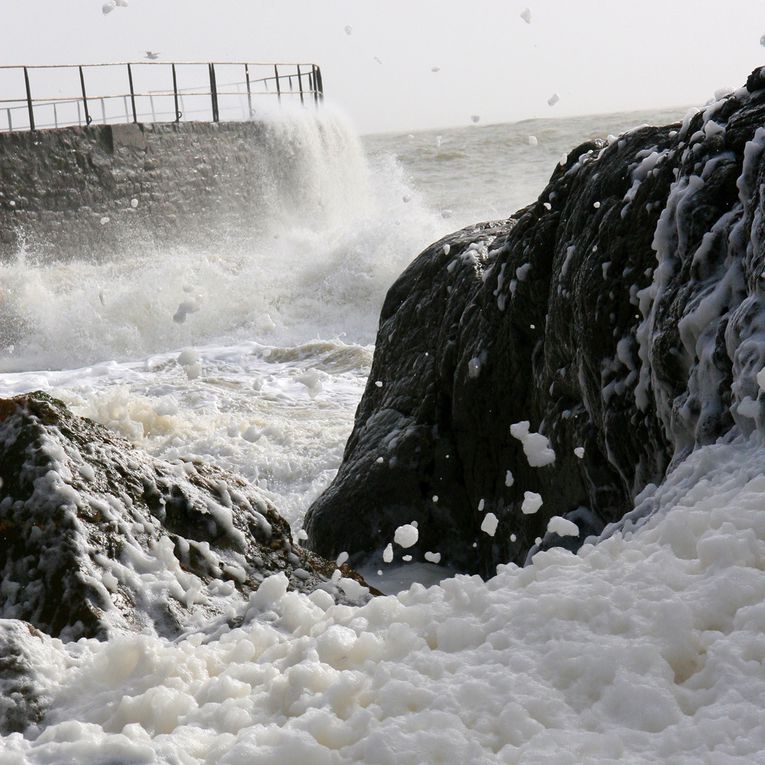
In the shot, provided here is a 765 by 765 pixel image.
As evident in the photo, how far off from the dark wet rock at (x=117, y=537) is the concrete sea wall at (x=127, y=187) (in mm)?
12253

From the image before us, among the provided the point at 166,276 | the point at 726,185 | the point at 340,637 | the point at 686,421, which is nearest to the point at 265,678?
the point at 340,637

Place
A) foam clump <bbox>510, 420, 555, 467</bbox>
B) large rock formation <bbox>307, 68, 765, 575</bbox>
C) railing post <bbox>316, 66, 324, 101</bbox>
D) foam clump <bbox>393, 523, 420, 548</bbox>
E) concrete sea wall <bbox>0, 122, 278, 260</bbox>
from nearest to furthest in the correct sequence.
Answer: large rock formation <bbox>307, 68, 765, 575</bbox>, foam clump <bbox>510, 420, 555, 467</bbox>, foam clump <bbox>393, 523, 420, 548</bbox>, concrete sea wall <bbox>0, 122, 278, 260</bbox>, railing post <bbox>316, 66, 324, 101</bbox>

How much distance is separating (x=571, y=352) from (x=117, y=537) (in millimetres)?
1534

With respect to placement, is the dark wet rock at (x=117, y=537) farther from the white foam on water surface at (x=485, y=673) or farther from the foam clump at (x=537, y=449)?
the foam clump at (x=537, y=449)

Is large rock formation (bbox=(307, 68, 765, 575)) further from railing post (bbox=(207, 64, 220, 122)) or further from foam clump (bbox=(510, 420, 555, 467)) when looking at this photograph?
railing post (bbox=(207, 64, 220, 122))

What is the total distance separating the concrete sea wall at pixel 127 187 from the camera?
48.0 ft

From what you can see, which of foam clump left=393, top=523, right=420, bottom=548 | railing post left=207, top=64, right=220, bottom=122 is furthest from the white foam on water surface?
railing post left=207, top=64, right=220, bottom=122

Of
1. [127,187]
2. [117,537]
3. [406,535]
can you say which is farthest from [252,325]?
[117,537]

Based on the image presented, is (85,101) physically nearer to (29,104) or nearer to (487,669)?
(29,104)

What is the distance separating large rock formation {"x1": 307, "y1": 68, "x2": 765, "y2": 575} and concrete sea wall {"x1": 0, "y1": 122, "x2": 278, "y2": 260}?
11.0 metres

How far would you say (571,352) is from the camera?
3.42 meters

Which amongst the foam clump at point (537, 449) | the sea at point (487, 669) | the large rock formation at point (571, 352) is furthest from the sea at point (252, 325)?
the sea at point (487, 669)

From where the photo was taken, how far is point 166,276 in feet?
47.5

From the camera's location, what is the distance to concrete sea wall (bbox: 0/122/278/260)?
1463 cm
